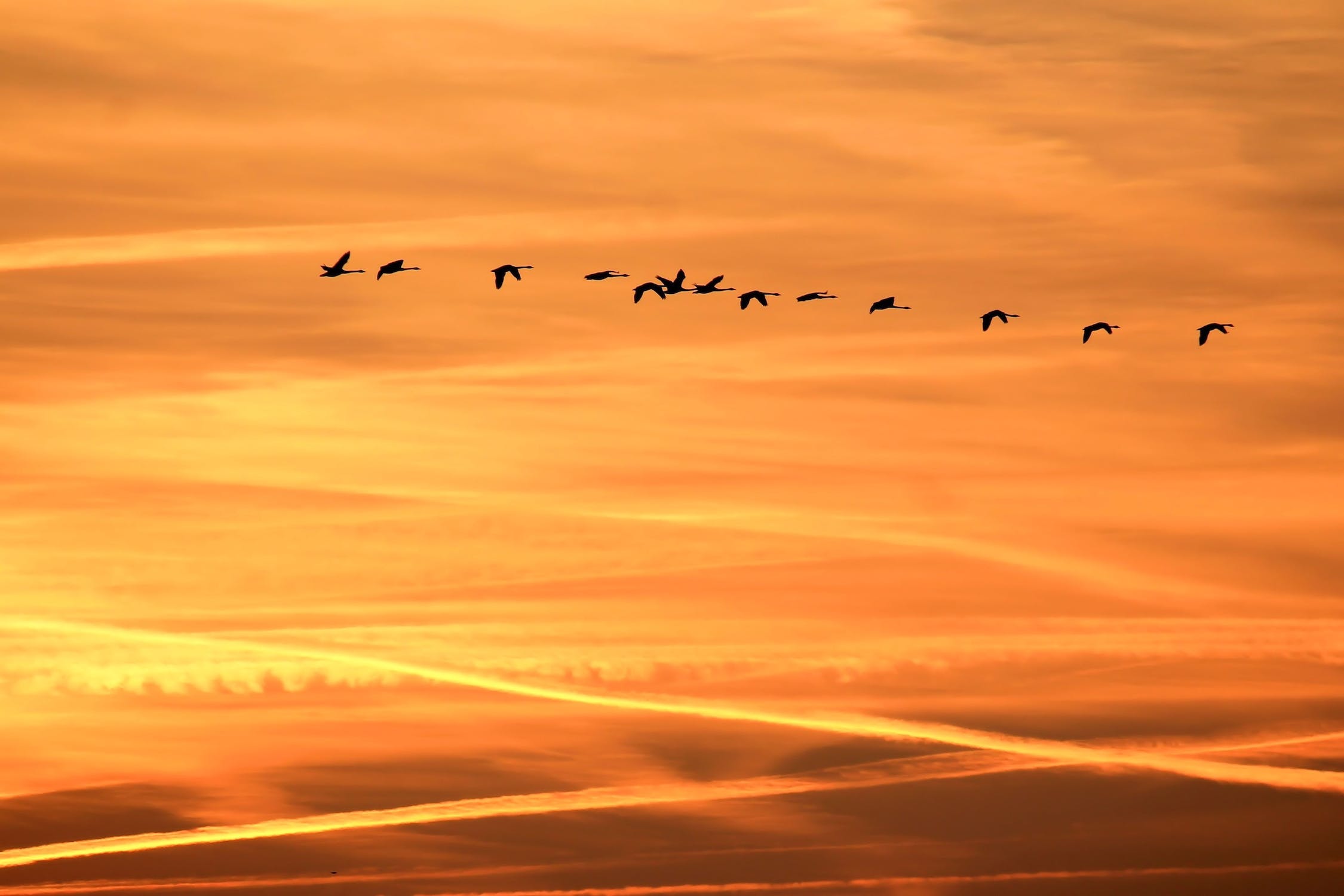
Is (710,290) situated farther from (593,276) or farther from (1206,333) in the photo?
(1206,333)

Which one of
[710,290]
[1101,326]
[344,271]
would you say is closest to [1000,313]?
[1101,326]

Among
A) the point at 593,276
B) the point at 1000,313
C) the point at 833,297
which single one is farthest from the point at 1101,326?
the point at 593,276

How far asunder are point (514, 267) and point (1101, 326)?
152 ft

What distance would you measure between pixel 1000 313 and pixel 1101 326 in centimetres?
795

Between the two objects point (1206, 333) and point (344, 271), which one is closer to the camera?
point (344, 271)

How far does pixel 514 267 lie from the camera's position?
162000 mm

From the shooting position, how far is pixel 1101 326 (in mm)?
170125

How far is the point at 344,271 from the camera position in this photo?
160 meters

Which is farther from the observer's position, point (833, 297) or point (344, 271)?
point (833, 297)

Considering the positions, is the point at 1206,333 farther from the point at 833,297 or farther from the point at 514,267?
the point at 514,267

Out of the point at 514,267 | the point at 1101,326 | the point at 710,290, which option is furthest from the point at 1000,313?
the point at 514,267

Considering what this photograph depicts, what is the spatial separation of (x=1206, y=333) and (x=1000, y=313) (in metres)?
16.5

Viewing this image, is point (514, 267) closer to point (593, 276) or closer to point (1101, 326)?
point (593, 276)

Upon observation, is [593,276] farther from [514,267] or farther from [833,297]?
[833,297]
